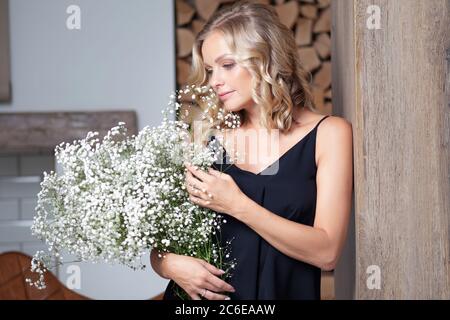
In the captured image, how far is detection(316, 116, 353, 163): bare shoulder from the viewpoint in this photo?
1.88 m

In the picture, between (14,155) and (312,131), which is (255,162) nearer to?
(312,131)

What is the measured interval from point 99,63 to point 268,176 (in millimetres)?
2225

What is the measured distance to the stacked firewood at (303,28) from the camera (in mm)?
4070

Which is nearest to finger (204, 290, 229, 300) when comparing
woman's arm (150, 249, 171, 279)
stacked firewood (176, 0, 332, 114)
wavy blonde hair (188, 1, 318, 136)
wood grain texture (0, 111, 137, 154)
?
woman's arm (150, 249, 171, 279)

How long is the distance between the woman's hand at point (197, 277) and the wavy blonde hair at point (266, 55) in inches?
17.7

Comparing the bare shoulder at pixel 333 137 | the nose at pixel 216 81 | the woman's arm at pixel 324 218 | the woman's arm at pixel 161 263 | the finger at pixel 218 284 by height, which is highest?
the nose at pixel 216 81

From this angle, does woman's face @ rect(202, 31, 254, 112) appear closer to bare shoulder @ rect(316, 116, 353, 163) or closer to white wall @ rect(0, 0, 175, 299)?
bare shoulder @ rect(316, 116, 353, 163)

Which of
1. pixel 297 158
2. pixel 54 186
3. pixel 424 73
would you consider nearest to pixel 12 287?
pixel 54 186

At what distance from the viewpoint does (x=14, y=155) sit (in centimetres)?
417

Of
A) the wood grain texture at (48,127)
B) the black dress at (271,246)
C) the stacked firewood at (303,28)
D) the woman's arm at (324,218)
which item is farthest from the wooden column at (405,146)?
the stacked firewood at (303,28)

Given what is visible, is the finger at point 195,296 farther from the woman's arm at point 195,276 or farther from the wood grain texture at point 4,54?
the wood grain texture at point 4,54

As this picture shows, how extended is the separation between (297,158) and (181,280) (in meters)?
0.45

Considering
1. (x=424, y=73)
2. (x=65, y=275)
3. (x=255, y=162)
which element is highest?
(x=424, y=73)

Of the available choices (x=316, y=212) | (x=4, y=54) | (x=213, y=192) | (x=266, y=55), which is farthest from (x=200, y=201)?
(x=4, y=54)
